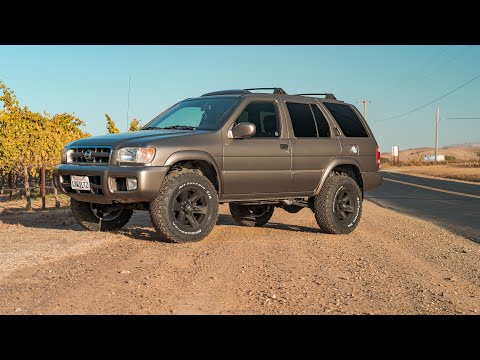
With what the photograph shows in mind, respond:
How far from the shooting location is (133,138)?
821cm

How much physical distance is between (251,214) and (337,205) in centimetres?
167

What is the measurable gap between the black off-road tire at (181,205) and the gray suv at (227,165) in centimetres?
1

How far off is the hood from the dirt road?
1334mm

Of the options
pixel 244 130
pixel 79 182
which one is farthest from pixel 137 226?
pixel 244 130

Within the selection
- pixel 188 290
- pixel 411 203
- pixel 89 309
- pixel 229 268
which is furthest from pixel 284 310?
pixel 411 203

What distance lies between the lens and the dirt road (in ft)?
15.9

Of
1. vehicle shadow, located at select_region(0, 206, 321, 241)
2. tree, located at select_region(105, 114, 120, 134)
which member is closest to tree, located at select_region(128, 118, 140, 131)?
tree, located at select_region(105, 114, 120, 134)

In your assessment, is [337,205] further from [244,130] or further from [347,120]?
[244,130]

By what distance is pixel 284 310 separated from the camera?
465 centimetres

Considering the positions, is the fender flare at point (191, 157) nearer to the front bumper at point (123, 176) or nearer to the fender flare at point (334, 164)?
the front bumper at point (123, 176)

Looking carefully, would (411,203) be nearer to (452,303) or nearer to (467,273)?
(467,273)

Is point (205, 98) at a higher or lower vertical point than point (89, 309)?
higher
